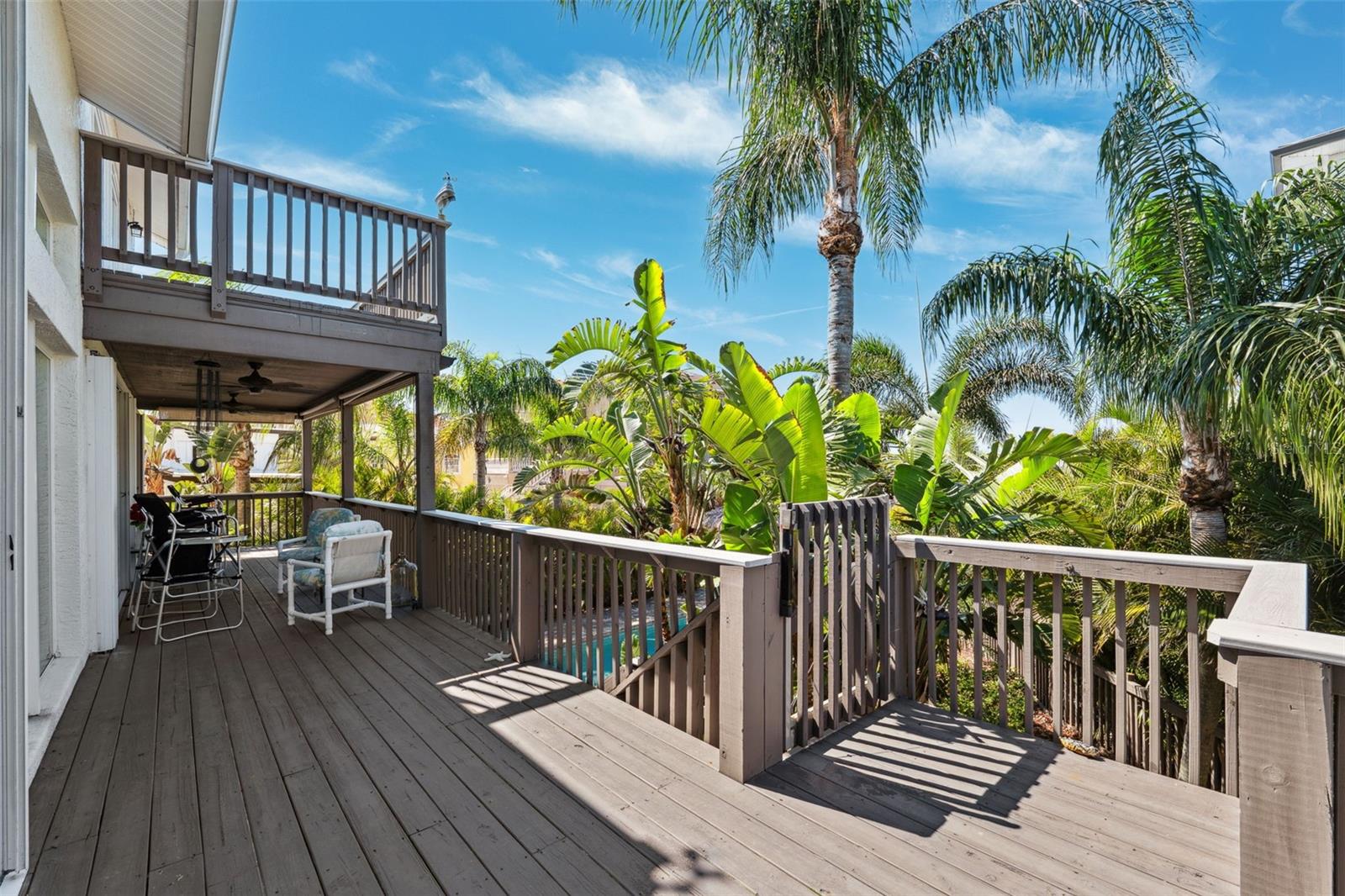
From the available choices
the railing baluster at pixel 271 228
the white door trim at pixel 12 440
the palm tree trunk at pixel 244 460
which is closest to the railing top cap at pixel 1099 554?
the white door trim at pixel 12 440

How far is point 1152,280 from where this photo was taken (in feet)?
23.3

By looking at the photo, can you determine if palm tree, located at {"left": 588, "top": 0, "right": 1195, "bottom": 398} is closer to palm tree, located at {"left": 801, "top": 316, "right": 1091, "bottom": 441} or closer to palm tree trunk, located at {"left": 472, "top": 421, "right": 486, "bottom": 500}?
palm tree, located at {"left": 801, "top": 316, "right": 1091, "bottom": 441}

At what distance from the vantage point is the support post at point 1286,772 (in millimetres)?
1456

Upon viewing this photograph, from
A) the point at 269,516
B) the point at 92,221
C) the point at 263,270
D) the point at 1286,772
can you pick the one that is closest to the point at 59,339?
the point at 92,221

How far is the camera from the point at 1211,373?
5.51 meters

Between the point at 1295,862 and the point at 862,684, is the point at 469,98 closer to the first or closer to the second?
→ the point at 862,684

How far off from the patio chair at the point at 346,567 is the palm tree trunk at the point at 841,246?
5182 millimetres

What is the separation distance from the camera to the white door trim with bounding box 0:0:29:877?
1.98 m

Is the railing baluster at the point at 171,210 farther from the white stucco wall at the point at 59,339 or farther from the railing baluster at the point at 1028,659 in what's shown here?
the railing baluster at the point at 1028,659

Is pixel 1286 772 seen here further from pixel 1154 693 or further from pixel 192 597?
pixel 192 597

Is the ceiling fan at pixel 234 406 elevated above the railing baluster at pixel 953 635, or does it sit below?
above

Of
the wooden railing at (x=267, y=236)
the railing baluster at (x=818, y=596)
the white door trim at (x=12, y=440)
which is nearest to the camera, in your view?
the white door trim at (x=12, y=440)

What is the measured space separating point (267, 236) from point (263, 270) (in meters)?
0.29

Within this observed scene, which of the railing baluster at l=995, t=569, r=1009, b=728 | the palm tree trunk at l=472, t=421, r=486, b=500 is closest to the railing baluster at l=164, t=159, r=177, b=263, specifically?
the railing baluster at l=995, t=569, r=1009, b=728
